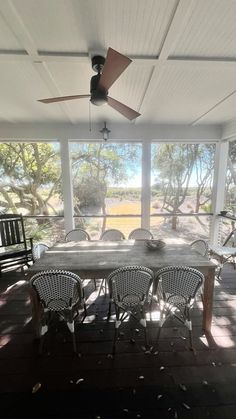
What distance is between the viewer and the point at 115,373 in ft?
6.17

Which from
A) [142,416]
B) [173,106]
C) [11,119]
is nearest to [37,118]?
[11,119]

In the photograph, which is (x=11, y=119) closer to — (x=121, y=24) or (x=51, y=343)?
(x=121, y=24)

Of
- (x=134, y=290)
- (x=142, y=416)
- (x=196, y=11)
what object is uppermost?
(x=196, y=11)

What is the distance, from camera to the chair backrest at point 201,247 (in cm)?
283

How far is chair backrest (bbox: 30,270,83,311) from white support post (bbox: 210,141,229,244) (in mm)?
3870

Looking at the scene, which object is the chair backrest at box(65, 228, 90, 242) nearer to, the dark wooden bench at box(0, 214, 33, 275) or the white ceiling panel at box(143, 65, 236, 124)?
the dark wooden bench at box(0, 214, 33, 275)

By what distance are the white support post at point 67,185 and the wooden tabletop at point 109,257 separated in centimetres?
157

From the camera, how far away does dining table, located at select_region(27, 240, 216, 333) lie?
7.52ft

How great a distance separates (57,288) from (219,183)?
4.16 meters

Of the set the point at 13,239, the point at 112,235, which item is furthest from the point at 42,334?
the point at 13,239

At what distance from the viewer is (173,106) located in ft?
10.6

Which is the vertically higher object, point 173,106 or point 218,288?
point 173,106

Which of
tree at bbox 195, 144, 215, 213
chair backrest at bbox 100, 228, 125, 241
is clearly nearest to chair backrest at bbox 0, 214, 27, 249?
chair backrest at bbox 100, 228, 125, 241

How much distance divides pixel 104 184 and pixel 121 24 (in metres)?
3.28
